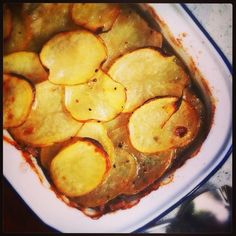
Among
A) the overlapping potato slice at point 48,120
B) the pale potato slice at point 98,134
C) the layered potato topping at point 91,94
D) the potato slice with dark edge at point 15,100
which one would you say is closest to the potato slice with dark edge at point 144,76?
the layered potato topping at point 91,94

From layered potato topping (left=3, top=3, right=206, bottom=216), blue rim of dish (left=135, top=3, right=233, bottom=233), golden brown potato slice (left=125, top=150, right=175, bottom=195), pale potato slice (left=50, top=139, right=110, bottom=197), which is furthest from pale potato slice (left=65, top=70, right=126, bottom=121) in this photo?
blue rim of dish (left=135, top=3, right=233, bottom=233)

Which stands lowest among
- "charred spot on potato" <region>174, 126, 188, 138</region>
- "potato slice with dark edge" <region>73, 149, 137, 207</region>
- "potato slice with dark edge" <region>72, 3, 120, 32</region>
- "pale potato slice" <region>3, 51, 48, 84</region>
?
"potato slice with dark edge" <region>73, 149, 137, 207</region>

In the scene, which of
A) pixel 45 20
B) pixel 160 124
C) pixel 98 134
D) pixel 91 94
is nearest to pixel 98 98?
pixel 91 94

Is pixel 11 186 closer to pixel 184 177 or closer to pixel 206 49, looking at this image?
pixel 184 177

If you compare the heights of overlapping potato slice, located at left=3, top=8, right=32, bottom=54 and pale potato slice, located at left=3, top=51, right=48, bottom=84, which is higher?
overlapping potato slice, located at left=3, top=8, right=32, bottom=54

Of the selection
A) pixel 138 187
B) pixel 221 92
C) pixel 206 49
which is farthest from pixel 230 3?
pixel 138 187

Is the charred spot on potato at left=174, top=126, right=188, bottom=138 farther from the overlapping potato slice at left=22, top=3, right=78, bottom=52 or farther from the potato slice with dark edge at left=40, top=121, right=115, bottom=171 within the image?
the overlapping potato slice at left=22, top=3, right=78, bottom=52
